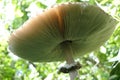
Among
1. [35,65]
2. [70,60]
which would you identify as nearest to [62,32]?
[70,60]

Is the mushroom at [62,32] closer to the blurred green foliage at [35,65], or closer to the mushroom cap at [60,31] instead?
the mushroom cap at [60,31]

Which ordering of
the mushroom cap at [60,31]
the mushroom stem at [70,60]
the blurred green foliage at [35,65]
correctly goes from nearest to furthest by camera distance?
the mushroom cap at [60,31]
the mushroom stem at [70,60]
the blurred green foliage at [35,65]

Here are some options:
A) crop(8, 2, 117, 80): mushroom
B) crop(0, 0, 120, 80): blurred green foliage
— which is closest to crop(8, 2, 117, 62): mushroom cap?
crop(8, 2, 117, 80): mushroom

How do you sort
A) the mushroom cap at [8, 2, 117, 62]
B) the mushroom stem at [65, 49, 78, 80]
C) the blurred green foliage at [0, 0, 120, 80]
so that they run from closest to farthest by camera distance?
the mushroom cap at [8, 2, 117, 62], the mushroom stem at [65, 49, 78, 80], the blurred green foliage at [0, 0, 120, 80]

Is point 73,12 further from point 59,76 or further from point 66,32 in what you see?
point 59,76

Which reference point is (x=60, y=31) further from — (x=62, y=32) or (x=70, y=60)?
(x=70, y=60)

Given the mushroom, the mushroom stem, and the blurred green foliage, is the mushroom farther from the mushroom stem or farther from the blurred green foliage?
the blurred green foliage

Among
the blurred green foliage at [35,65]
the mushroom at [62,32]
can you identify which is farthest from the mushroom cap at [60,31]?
the blurred green foliage at [35,65]
